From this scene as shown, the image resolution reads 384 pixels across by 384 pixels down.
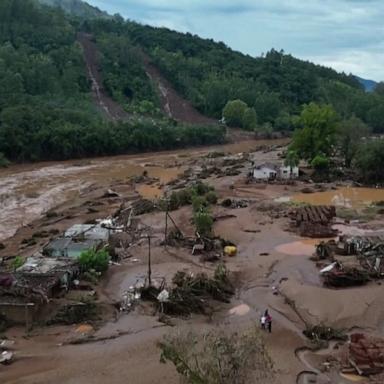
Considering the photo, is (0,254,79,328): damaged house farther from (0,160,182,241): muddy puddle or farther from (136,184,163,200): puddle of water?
(136,184,163,200): puddle of water

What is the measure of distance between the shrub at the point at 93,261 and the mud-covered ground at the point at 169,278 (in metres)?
0.62

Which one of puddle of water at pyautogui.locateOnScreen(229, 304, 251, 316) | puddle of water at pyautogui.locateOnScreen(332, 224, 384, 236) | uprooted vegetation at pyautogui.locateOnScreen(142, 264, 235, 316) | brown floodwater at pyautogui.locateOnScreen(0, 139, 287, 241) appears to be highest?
uprooted vegetation at pyautogui.locateOnScreen(142, 264, 235, 316)

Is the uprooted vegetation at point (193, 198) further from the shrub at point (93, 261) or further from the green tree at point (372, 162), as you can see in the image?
the green tree at point (372, 162)

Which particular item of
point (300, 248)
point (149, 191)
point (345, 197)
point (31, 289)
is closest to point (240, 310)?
point (31, 289)

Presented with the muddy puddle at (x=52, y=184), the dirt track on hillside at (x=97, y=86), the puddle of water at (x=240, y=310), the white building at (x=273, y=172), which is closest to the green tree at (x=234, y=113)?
the dirt track on hillside at (x=97, y=86)

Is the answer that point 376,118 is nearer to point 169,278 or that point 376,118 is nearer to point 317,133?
point 317,133

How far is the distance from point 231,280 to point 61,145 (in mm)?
53586

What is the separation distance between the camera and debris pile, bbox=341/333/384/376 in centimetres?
1923

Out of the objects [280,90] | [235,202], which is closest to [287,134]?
[280,90]

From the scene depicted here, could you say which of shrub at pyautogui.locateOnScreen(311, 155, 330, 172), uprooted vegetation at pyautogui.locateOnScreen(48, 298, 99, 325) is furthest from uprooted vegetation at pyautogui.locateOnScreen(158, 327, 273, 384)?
shrub at pyautogui.locateOnScreen(311, 155, 330, 172)

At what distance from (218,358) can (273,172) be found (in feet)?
158

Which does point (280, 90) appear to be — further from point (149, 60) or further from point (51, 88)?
point (51, 88)

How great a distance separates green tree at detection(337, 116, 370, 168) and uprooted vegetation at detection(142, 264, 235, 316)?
129 feet

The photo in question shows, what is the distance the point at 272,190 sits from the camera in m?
54.7
